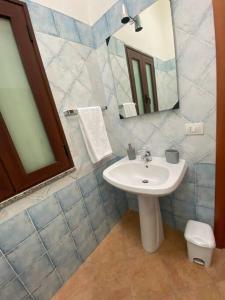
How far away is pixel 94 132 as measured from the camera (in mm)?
1386

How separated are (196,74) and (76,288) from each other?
5.97ft

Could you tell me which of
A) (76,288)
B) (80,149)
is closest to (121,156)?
A: (80,149)

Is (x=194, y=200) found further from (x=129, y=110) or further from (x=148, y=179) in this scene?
(x=129, y=110)

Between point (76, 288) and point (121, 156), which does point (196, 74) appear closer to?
point (121, 156)

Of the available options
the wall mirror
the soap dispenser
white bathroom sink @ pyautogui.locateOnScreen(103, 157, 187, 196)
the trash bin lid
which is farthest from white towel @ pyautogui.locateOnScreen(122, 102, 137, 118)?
the trash bin lid

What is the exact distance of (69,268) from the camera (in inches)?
50.9

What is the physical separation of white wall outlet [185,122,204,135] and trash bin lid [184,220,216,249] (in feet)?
2.46

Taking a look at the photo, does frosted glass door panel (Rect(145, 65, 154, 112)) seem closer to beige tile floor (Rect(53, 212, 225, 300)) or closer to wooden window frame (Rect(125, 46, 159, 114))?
wooden window frame (Rect(125, 46, 159, 114))

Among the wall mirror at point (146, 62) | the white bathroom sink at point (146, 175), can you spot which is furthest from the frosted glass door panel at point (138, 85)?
the white bathroom sink at point (146, 175)

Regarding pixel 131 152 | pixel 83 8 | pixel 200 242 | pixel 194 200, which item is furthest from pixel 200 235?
pixel 83 8

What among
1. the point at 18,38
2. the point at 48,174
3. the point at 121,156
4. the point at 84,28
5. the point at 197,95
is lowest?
the point at 121,156

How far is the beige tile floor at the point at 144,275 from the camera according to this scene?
3.54 ft

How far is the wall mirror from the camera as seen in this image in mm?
1052

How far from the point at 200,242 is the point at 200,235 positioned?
6 cm
